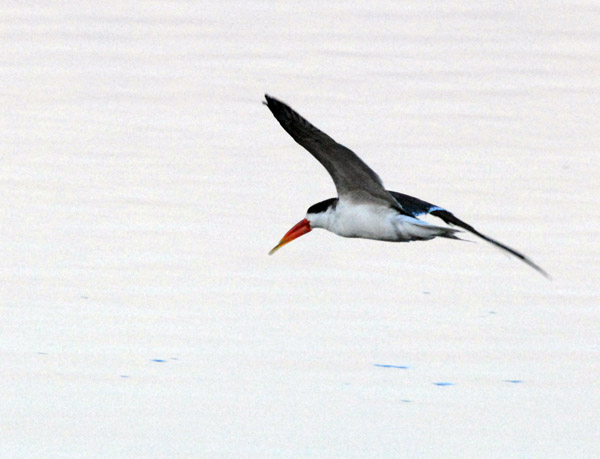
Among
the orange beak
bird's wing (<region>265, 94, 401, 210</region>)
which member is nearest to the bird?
bird's wing (<region>265, 94, 401, 210</region>)

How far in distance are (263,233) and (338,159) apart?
2.74 meters

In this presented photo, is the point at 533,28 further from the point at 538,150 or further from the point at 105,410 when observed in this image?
the point at 105,410

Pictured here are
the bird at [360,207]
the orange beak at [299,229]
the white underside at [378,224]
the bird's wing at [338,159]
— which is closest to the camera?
the bird's wing at [338,159]

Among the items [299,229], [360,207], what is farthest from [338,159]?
[299,229]

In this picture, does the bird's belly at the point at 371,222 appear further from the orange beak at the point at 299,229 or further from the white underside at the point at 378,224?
the orange beak at the point at 299,229

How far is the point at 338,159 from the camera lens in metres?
8.48

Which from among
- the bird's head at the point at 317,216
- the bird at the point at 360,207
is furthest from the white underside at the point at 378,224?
the bird's head at the point at 317,216

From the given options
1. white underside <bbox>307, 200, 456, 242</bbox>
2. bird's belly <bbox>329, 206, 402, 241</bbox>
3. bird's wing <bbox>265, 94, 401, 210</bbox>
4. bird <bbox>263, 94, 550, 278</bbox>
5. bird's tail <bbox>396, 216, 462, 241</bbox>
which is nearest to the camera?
bird's wing <bbox>265, 94, 401, 210</bbox>

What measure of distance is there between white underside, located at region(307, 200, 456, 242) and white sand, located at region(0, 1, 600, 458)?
26.6 inches

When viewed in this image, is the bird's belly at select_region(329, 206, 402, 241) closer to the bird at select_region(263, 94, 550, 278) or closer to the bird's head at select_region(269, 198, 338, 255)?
the bird at select_region(263, 94, 550, 278)

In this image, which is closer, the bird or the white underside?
the bird

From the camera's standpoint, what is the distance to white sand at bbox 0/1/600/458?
845 cm

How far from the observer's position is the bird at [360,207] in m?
8.28

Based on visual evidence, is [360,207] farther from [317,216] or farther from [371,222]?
[317,216]
